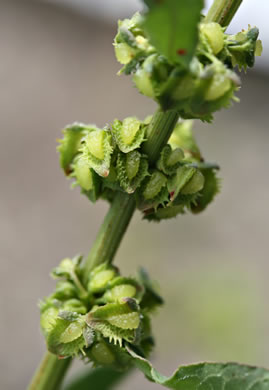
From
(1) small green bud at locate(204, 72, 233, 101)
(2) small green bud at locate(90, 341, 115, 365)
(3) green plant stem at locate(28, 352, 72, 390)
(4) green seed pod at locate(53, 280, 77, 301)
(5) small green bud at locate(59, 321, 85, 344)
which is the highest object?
(1) small green bud at locate(204, 72, 233, 101)

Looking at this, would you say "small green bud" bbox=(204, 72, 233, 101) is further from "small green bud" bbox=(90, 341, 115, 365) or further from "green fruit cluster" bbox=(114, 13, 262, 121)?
"small green bud" bbox=(90, 341, 115, 365)

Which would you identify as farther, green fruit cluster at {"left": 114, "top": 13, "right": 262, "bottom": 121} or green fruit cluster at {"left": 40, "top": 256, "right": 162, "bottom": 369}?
green fruit cluster at {"left": 40, "top": 256, "right": 162, "bottom": 369}

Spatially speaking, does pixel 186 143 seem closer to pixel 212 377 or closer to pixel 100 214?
pixel 212 377

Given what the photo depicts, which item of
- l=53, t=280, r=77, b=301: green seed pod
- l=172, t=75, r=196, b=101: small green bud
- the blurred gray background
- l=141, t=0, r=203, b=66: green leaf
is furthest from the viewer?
the blurred gray background

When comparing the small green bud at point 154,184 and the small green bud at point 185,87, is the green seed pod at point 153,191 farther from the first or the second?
the small green bud at point 185,87

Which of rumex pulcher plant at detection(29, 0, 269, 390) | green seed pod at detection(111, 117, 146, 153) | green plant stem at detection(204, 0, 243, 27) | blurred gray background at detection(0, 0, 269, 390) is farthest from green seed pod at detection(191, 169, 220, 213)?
blurred gray background at detection(0, 0, 269, 390)

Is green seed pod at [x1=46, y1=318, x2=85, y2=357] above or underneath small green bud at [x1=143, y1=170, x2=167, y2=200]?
underneath

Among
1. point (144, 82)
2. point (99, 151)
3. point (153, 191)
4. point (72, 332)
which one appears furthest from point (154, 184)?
point (72, 332)

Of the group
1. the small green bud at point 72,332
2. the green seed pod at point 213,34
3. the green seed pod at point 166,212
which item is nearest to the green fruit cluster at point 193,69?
the green seed pod at point 213,34

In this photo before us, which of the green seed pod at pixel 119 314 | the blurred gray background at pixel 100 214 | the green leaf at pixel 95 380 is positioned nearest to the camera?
the green seed pod at pixel 119 314
